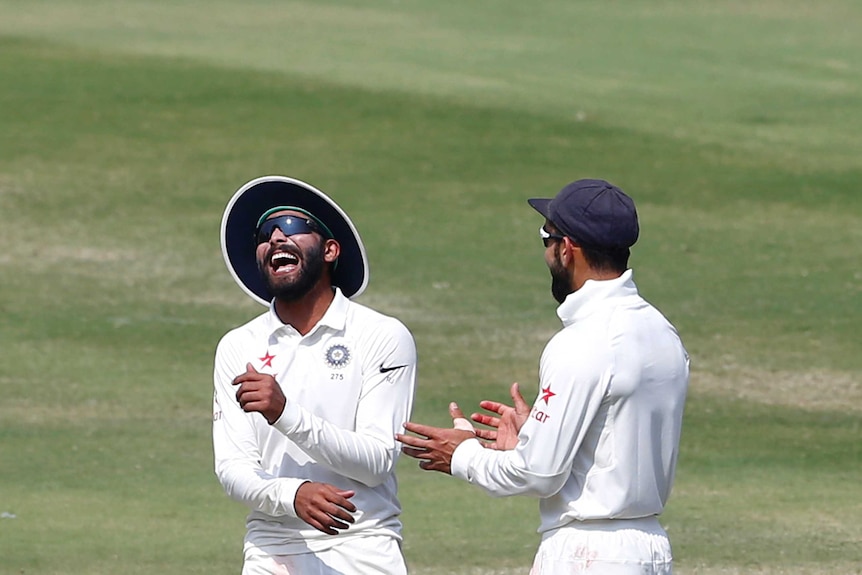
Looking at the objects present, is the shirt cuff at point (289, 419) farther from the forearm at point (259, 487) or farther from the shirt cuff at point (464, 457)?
the shirt cuff at point (464, 457)

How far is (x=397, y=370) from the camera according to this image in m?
5.73

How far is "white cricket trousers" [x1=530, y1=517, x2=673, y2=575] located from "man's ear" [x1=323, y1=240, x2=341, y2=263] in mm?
1488

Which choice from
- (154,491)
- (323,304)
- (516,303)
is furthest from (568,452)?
(516,303)

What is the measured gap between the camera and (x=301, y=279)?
5.87 metres

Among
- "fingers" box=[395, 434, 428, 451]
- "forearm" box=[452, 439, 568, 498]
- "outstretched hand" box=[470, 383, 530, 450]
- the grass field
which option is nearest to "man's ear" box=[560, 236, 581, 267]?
"outstretched hand" box=[470, 383, 530, 450]

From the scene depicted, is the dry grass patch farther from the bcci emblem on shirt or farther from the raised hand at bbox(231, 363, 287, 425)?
the raised hand at bbox(231, 363, 287, 425)

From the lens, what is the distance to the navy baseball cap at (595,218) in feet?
16.7

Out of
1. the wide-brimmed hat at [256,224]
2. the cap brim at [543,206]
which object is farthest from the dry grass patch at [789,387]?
the cap brim at [543,206]

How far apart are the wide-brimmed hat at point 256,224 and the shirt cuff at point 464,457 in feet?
3.44

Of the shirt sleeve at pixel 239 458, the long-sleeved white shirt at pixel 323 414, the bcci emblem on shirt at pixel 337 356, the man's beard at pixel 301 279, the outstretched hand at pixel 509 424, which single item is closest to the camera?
the outstretched hand at pixel 509 424

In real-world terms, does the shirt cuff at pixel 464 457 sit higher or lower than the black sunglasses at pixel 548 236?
lower

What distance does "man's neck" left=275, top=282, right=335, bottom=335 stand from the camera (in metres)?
5.88

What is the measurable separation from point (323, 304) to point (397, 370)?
Answer: 1.32 feet

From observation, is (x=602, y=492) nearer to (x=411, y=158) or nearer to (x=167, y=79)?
(x=411, y=158)
